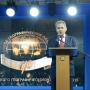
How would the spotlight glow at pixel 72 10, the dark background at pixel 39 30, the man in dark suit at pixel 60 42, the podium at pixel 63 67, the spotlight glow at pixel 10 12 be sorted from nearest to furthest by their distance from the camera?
the podium at pixel 63 67 < the man in dark suit at pixel 60 42 < the spotlight glow at pixel 72 10 < the spotlight glow at pixel 10 12 < the dark background at pixel 39 30

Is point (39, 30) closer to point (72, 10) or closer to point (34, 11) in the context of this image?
point (34, 11)

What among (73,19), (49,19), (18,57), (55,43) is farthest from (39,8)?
(55,43)

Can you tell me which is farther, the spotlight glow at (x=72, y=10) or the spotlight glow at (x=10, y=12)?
the spotlight glow at (x=10, y=12)

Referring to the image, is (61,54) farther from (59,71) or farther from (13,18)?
(13,18)

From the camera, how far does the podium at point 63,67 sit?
3.37 meters

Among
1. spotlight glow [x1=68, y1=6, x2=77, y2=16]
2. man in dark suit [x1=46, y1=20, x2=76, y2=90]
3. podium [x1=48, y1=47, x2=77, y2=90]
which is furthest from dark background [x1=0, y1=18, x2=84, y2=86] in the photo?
podium [x1=48, y1=47, x2=77, y2=90]

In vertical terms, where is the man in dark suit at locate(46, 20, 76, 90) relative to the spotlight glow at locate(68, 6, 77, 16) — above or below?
below

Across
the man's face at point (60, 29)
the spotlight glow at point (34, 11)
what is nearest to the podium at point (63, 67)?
the man's face at point (60, 29)

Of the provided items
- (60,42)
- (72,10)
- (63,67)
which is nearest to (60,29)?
(60,42)

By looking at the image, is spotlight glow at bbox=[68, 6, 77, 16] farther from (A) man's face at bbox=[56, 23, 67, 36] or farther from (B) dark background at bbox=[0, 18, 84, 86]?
(A) man's face at bbox=[56, 23, 67, 36]

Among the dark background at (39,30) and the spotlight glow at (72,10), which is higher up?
the spotlight glow at (72,10)

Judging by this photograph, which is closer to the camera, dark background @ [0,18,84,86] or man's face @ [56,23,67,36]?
man's face @ [56,23,67,36]

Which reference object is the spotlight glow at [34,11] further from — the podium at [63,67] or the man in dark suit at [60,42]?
the podium at [63,67]

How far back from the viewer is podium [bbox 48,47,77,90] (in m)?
3.37
